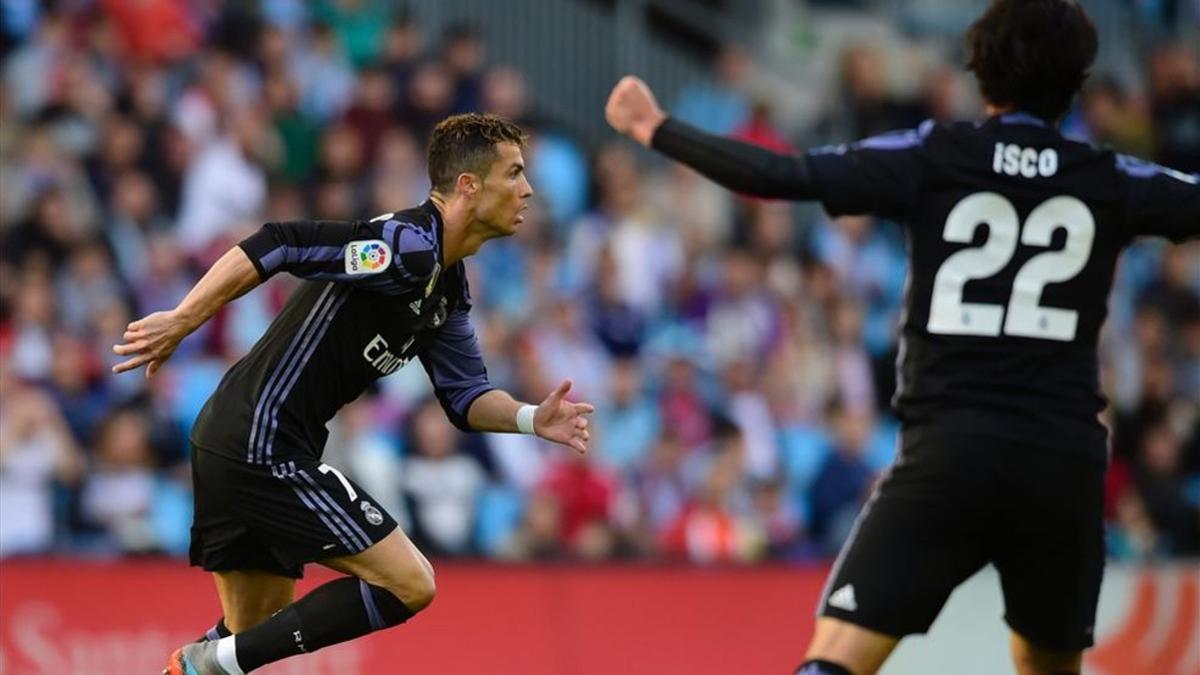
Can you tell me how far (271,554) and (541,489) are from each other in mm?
5209

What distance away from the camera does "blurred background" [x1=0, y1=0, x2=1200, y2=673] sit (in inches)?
472

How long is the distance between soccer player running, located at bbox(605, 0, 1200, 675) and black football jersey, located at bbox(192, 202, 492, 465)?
55.0 inches

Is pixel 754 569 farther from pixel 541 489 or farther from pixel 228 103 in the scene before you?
pixel 228 103

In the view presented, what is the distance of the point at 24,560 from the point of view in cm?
992

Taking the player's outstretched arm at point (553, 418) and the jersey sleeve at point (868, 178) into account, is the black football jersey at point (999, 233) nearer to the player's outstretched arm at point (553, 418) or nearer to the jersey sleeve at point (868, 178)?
the jersey sleeve at point (868, 178)

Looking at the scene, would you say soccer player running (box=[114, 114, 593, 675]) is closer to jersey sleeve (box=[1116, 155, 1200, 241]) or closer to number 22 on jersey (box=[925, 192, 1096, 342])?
number 22 on jersey (box=[925, 192, 1096, 342])

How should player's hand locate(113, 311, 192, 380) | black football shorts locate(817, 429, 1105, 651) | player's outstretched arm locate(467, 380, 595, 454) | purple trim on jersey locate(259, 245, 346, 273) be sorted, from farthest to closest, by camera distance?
player's outstretched arm locate(467, 380, 595, 454) < purple trim on jersey locate(259, 245, 346, 273) < player's hand locate(113, 311, 192, 380) < black football shorts locate(817, 429, 1105, 651)

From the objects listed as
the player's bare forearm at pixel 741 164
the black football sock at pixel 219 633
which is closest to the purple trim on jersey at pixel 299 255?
the player's bare forearm at pixel 741 164

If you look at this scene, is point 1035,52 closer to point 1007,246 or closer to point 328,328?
point 1007,246

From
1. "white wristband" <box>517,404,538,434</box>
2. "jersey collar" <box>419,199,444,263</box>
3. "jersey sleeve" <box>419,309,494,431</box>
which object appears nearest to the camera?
"jersey collar" <box>419,199,444,263</box>

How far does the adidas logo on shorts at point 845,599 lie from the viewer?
5.69 metres

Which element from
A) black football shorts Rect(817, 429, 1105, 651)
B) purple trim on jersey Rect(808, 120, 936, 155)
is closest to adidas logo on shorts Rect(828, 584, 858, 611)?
black football shorts Rect(817, 429, 1105, 651)

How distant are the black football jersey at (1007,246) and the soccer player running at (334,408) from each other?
1.57 meters

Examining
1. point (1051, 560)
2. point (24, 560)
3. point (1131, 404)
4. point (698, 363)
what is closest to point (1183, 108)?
point (1131, 404)
